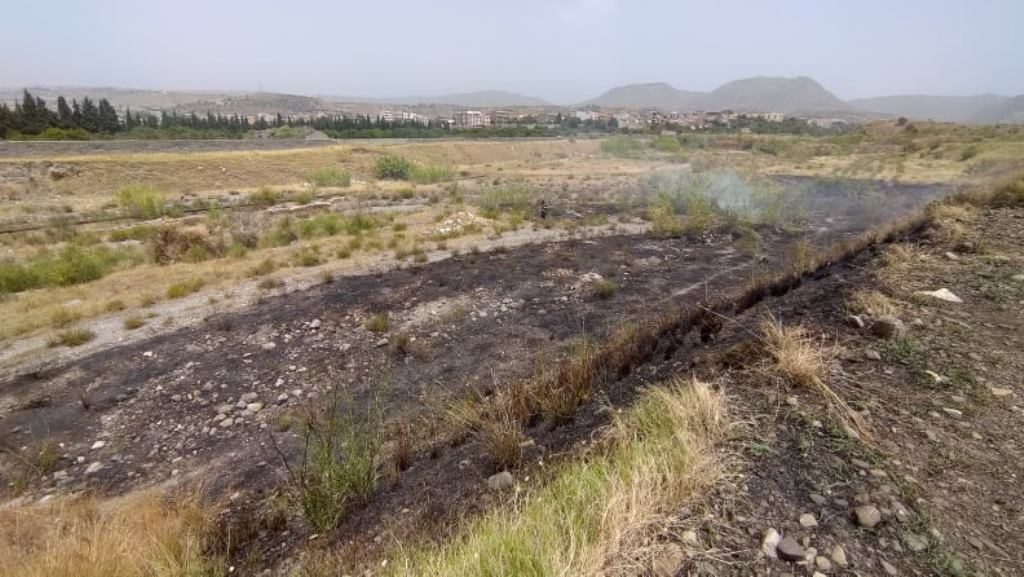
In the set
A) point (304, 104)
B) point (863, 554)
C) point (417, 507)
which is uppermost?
point (304, 104)

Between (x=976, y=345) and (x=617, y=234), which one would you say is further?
(x=617, y=234)

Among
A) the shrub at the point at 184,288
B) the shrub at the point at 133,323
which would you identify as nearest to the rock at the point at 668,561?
the shrub at the point at 133,323

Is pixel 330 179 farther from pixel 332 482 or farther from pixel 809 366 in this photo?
pixel 809 366

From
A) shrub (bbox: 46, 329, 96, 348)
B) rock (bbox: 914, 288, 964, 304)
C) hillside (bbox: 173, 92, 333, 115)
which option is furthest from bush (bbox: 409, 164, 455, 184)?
hillside (bbox: 173, 92, 333, 115)

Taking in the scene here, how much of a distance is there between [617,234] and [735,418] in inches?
552

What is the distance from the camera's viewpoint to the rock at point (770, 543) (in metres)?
2.17

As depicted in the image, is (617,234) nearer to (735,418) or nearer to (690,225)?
(690,225)

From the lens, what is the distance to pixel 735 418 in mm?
3172

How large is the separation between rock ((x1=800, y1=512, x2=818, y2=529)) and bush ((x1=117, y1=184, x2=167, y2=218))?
27.3 meters

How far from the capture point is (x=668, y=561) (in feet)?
7.07

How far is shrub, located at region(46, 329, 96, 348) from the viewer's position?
839 centimetres

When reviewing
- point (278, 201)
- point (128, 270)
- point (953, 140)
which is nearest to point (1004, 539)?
point (128, 270)

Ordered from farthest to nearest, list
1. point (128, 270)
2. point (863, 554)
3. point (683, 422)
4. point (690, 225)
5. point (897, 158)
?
1. point (897, 158)
2. point (690, 225)
3. point (128, 270)
4. point (683, 422)
5. point (863, 554)

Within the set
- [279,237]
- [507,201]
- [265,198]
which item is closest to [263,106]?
[265,198]
